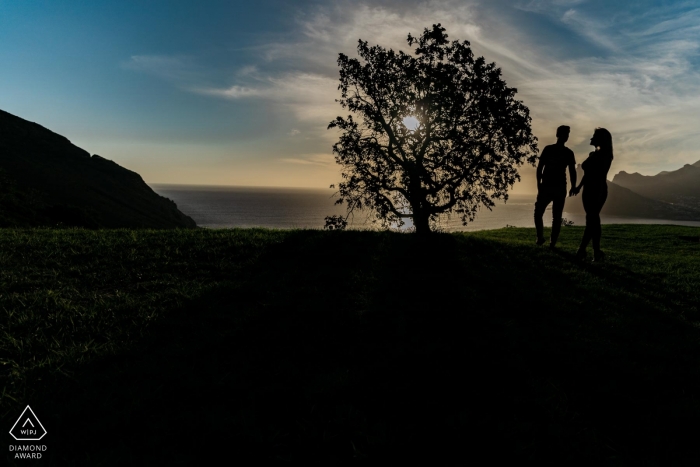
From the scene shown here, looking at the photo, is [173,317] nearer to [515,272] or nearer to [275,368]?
[275,368]

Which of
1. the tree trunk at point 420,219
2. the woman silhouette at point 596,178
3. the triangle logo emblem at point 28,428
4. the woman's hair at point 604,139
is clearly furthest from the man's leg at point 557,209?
the triangle logo emblem at point 28,428

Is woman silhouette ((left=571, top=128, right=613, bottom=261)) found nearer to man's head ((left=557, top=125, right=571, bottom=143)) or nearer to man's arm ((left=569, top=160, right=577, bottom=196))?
man's arm ((left=569, top=160, right=577, bottom=196))

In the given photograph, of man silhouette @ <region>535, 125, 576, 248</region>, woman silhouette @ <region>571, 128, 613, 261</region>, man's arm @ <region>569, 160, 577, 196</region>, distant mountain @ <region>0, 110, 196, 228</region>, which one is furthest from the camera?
distant mountain @ <region>0, 110, 196, 228</region>

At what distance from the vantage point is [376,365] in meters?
3.98

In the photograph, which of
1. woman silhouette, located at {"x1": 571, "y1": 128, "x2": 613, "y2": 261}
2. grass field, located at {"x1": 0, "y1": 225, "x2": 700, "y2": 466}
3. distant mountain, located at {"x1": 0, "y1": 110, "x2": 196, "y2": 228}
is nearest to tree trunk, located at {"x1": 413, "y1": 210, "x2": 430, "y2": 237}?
woman silhouette, located at {"x1": 571, "y1": 128, "x2": 613, "y2": 261}

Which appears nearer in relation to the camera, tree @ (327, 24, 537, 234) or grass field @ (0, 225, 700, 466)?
grass field @ (0, 225, 700, 466)

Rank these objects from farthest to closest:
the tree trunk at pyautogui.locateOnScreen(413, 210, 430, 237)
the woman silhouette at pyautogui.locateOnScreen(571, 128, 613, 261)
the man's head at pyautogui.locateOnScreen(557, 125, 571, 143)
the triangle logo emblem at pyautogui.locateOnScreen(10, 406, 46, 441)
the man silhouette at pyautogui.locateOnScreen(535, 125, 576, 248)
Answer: the tree trunk at pyautogui.locateOnScreen(413, 210, 430, 237) < the man silhouette at pyautogui.locateOnScreen(535, 125, 576, 248) < the man's head at pyautogui.locateOnScreen(557, 125, 571, 143) < the woman silhouette at pyautogui.locateOnScreen(571, 128, 613, 261) < the triangle logo emblem at pyautogui.locateOnScreen(10, 406, 46, 441)

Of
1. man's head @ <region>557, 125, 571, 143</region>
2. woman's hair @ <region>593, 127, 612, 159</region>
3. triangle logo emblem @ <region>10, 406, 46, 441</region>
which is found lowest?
triangle logo emblem @ <region>10, 406, 46, 441</region>

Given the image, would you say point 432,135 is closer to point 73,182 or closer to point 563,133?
point 563,133

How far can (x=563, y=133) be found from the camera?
10211mm

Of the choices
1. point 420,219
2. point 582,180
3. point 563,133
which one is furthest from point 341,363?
point 420,219

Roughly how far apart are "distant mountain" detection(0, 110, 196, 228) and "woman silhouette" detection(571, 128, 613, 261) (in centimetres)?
4651

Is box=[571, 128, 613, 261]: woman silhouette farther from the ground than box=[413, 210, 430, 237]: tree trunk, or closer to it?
farther from the ground

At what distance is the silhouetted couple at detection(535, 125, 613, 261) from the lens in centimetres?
962
